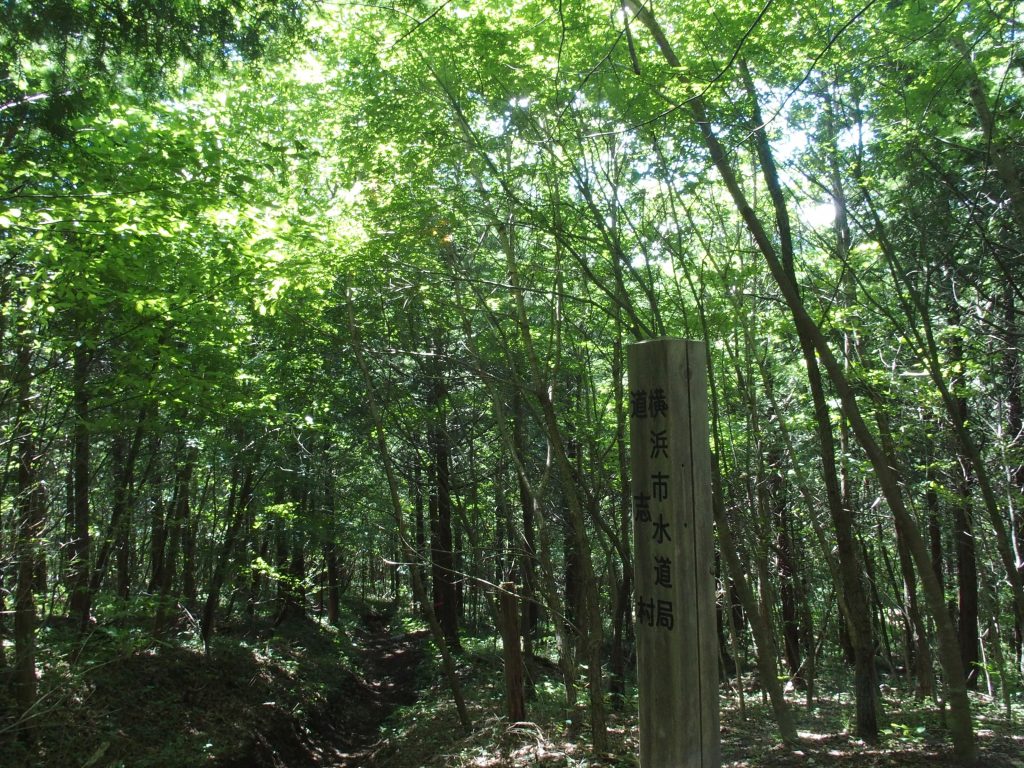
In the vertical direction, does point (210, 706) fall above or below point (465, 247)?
below

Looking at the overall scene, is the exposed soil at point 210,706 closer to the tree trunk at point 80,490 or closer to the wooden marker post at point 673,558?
the tree trunk at point 80,490

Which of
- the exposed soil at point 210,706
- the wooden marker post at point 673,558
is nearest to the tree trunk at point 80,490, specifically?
the exposed soil at point 210,706

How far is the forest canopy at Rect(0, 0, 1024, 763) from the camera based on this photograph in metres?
5.70

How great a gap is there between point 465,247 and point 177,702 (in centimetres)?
799

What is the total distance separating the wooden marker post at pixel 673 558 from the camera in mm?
2729

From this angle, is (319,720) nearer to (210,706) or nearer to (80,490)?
(210,706)

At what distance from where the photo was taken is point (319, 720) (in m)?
A: 12.1

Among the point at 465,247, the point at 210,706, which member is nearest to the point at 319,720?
the point at 210,706

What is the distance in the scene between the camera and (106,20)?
4.80 meters

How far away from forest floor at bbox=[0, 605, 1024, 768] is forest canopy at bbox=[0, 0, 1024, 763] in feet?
1.39

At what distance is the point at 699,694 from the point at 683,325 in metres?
7.71

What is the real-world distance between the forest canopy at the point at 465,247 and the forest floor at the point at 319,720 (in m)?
0.42

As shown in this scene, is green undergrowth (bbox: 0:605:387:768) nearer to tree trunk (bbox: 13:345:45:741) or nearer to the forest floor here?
the forest floor

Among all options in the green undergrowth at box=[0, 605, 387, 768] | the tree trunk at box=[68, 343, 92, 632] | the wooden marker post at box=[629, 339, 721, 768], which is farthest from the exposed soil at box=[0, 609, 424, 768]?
the wooden marker post at box=[629, 339, 721, 768]
